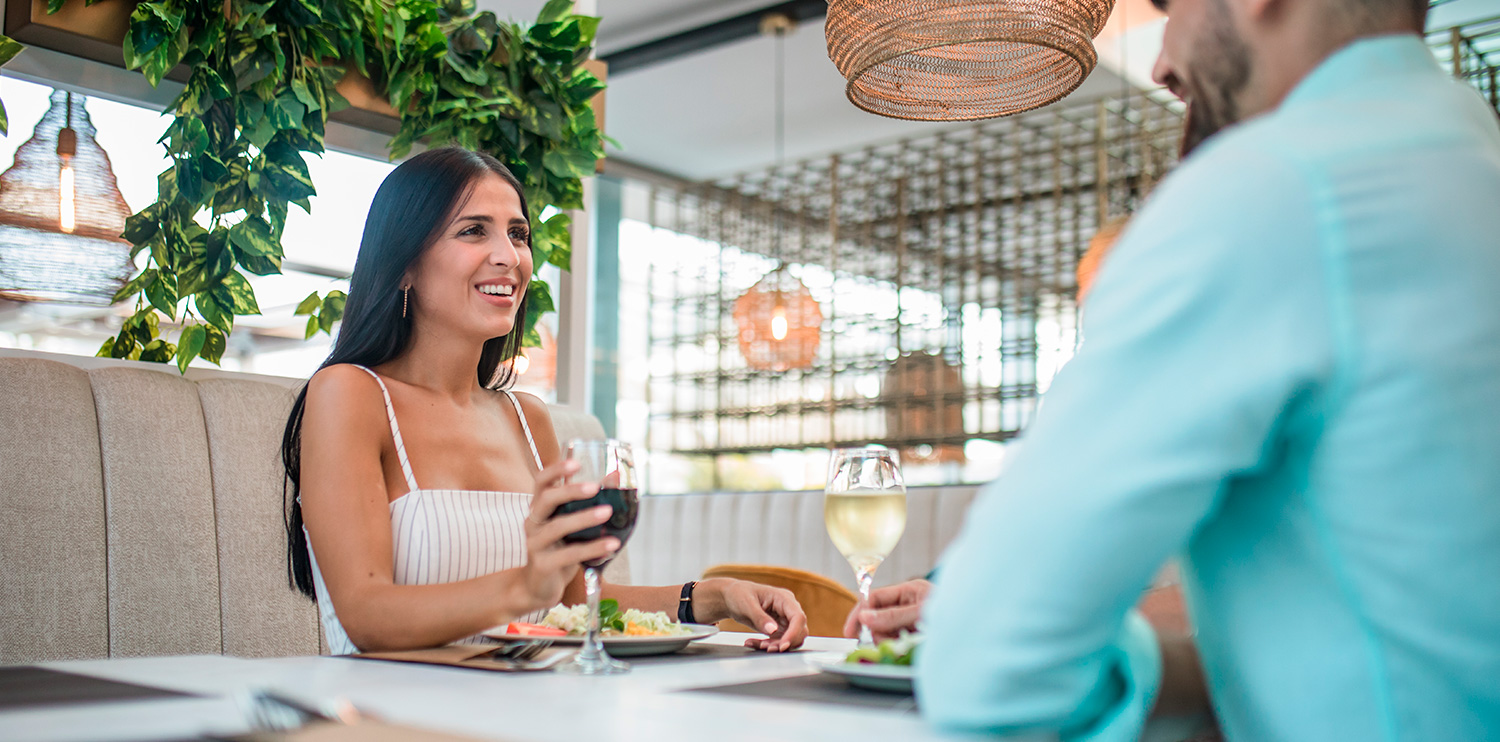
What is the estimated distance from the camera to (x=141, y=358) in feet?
6.58

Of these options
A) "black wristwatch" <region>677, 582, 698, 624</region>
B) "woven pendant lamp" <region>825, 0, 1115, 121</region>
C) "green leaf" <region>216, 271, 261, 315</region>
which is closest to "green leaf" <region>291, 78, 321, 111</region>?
"green leaf" <region>216, 271, 261, 315</region>

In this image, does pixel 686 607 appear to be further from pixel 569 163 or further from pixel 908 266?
pixel 908 266

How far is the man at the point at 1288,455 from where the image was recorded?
0.54 metres

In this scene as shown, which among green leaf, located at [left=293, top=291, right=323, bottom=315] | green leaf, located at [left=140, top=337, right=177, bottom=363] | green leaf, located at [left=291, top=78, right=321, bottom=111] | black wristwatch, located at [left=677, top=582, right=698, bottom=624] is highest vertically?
green leaf, located at [left=291, top=78, right=321, bottom=111]

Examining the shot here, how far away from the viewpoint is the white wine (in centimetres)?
117

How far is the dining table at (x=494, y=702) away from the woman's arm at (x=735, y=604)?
21cm

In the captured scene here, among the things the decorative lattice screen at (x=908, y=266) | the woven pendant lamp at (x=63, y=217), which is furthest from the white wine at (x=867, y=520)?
the decorative lattice screen at (x=908, y=266)

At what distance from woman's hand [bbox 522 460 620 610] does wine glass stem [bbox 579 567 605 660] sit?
0.6 inches

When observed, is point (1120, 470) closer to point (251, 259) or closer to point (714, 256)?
point (251, 259)

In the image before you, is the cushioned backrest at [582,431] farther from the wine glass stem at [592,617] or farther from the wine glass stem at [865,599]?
the wine glass stem at [592,617]

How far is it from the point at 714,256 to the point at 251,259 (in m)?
5.98

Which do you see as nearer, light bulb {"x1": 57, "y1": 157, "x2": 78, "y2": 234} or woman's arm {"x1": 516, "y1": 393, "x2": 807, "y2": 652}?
woman's arm {"x1": 516, "y1": 393, "x2": 807, "y2": 652}

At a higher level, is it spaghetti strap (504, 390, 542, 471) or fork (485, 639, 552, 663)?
spaghetti strap (504, 390, 542, 471)

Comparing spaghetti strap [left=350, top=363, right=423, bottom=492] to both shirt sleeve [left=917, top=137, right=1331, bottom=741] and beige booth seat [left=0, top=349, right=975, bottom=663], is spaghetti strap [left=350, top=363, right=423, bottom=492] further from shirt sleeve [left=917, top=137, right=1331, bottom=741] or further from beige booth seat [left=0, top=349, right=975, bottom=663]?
shirt sleeve [left=917, top=137, right=1331, bottom=741]
